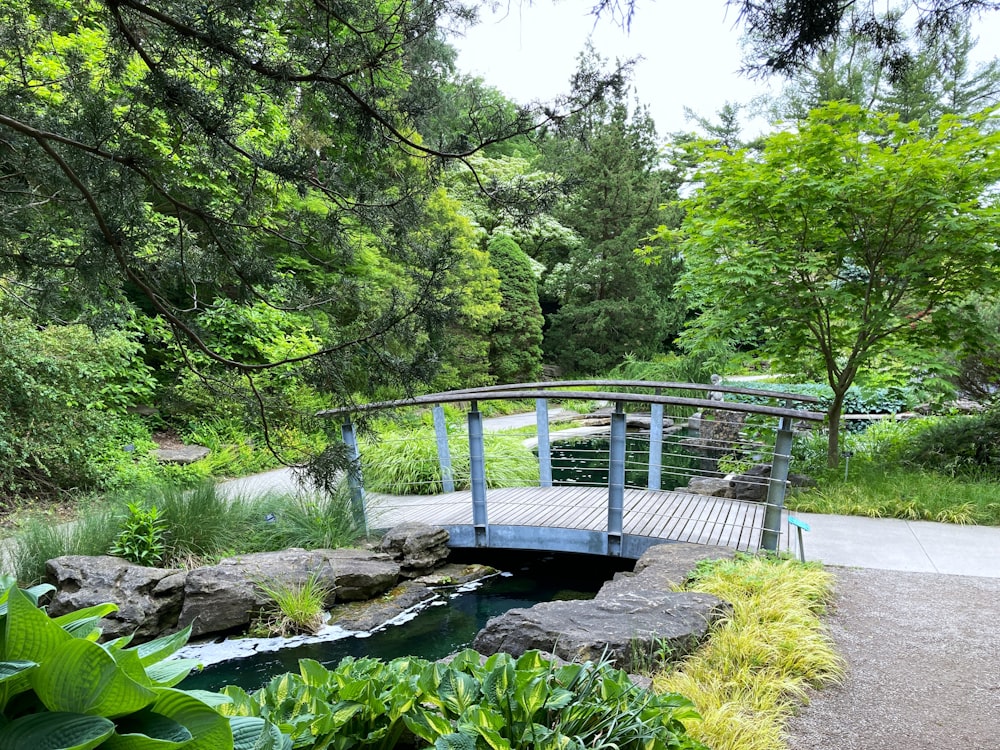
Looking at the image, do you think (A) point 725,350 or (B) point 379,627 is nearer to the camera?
(B) point 379,627

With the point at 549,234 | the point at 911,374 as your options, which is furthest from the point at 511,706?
the point at 549,234

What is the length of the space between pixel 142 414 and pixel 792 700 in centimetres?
795

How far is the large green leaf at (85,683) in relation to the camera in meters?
0.75

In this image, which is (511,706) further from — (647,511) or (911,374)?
(911,374)

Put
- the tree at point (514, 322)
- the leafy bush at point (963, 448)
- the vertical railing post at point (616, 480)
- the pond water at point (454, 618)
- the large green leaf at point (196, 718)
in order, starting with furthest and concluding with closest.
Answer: the tree at point (514, 322), the leafy bush at point (963, 448), the vertical railing post at point (616, 480), the pond water at point (454, 618), the large green leaf at point (196, 718)

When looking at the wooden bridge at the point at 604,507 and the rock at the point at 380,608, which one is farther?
the wooden bridge at the point at 604,507

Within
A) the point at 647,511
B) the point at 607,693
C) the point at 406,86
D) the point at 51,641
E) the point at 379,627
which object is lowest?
the point at 379,627

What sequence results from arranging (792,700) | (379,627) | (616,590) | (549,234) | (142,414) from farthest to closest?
1. (549,234)
2. (142,414)
3. (379,627)
4. (616,590)
5. (792,700)

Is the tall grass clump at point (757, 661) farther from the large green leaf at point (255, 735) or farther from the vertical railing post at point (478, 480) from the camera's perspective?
the vertical railing post at point (478, 480)

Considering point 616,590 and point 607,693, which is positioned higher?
point 607,693

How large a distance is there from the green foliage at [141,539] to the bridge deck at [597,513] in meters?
1.58

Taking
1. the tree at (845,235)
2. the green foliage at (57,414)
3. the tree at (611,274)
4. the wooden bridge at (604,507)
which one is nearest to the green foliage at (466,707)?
the wooden bridge at (604,507)

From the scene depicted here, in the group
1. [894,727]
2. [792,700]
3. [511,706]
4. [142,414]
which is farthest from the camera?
[142,414]

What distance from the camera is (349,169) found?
3.03 metres
